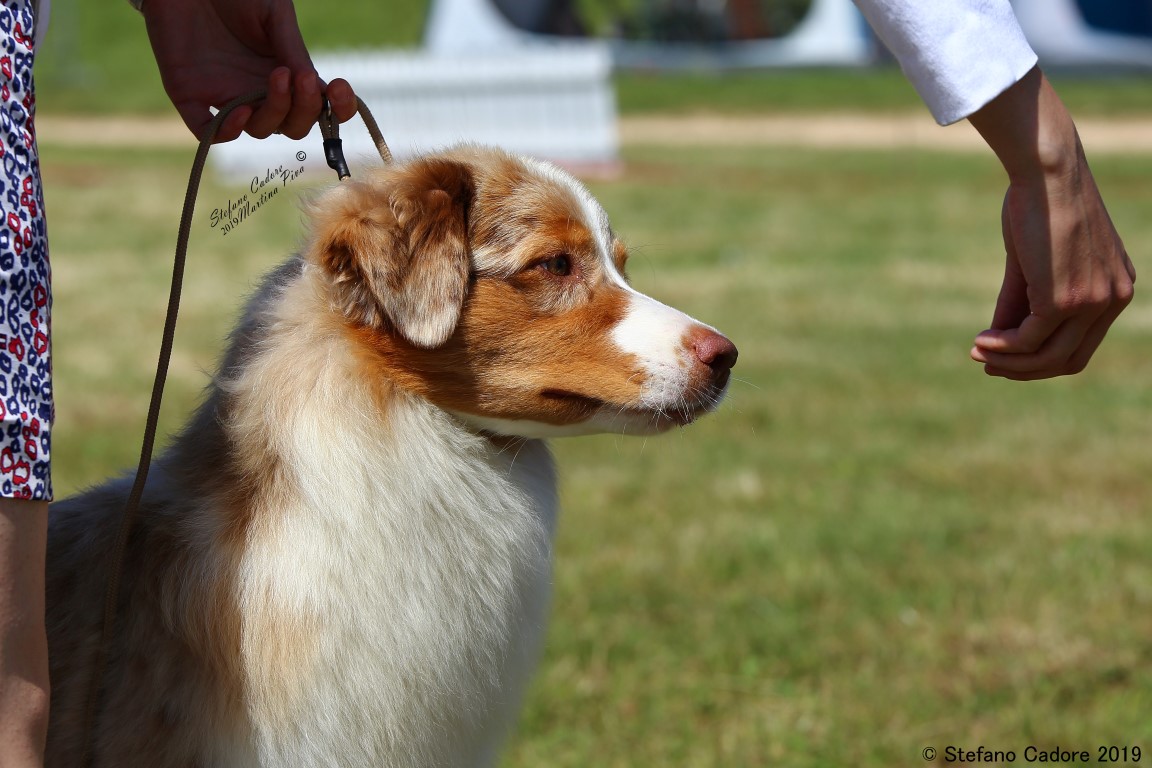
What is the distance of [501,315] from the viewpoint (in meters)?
2.73

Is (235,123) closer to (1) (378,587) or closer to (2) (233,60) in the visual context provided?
(2) (233,60)

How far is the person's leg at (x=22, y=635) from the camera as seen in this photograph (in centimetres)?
198

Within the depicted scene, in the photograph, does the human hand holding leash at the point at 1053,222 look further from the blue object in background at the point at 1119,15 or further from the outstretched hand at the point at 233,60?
the blue object in background at the point at 1119,15

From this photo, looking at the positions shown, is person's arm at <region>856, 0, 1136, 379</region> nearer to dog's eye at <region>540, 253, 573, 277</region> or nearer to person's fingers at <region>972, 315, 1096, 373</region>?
person's fingers at <region>972, 315, 1096, 373</region>

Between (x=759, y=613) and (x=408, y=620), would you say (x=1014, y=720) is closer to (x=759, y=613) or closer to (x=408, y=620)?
(x=759, y=613)

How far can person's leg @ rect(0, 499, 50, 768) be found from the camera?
6.48ft

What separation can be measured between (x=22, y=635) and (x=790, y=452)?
5396 millimetres

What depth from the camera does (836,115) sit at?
25078mm

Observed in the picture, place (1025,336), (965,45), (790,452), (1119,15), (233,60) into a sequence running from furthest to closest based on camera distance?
(1119,15) < (790,452) < (233,60) < (1025,336) < (965,45)

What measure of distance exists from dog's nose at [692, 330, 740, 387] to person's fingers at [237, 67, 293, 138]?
104cm

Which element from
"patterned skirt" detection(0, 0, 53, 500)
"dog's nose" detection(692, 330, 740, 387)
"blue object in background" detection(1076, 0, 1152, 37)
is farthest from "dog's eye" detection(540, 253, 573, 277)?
"blue object in background" detection(1076, 0, 1152, 37)

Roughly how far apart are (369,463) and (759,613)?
9.32ft

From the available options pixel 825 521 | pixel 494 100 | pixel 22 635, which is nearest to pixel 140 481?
pixel 22 635

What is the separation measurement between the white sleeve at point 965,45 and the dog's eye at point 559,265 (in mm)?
817
